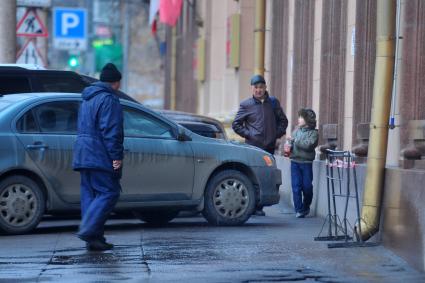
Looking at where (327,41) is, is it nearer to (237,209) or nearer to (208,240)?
(237,209)

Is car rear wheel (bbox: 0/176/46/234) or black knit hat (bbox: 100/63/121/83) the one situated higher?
black knit hat (bbox: 100/63/121/83)

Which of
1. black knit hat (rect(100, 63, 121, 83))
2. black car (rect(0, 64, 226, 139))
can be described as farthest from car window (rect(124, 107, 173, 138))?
A: black knit hat (rect(100, 63, 121, 83))

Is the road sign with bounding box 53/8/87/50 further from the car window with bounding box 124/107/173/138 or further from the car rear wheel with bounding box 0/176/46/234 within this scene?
the car rear wheel with bounding box 0/176/46/234

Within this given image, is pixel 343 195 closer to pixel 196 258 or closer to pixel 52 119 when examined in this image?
pixel 196 258

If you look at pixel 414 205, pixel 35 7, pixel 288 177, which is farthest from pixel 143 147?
pixel 35 7

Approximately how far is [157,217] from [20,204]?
2.18 metres

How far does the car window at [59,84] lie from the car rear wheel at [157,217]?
74.7 inches

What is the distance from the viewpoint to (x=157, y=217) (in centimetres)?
1476

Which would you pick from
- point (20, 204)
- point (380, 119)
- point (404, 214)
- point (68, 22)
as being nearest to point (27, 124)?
point (20, 204)

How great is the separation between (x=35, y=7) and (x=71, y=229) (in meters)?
11.2

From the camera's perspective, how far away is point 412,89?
12.3 meters

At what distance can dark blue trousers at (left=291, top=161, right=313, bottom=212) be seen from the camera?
16.3 metres

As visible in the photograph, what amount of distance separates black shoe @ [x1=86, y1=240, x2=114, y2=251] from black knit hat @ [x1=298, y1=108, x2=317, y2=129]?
15.8 ft

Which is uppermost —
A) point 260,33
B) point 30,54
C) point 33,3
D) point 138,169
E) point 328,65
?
point 33,3
